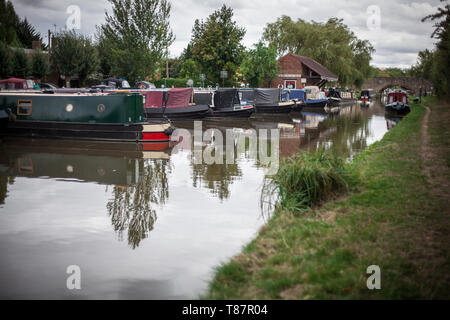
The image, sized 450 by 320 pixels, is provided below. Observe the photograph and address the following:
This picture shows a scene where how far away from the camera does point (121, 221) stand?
22.9 feet

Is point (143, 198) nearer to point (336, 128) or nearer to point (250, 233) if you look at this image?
point (250, 233)

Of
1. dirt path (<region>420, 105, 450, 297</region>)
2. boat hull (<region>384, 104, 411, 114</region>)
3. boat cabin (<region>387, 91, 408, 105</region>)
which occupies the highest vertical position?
boat cabin (<region>387, 91, 408, 105</region>)

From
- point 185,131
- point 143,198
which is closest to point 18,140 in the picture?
point 185,131

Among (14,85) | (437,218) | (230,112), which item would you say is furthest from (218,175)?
(14,85)

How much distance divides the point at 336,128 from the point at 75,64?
74.9ft

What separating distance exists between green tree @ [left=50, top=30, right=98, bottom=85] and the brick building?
19.0 m

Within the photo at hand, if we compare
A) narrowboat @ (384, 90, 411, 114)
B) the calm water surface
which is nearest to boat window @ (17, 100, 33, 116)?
the calm water surface

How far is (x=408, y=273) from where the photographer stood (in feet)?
13.4

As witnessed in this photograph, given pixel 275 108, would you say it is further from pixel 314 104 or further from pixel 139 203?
pixel 139 203

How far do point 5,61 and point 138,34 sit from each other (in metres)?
9.70

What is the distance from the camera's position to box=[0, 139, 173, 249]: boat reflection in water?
7285 millimetres

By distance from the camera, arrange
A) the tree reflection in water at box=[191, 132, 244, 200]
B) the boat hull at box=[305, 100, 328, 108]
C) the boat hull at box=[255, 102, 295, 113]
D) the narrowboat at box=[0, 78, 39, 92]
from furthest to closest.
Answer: the boat hull at box=[305, 100, 328, 108]
the boat hull at box=[255, 102, 295, 113]
the narrowboat at box=[0, 78, 39, 92]
the tree reflection in water at box=[191, 132, 244, 200]

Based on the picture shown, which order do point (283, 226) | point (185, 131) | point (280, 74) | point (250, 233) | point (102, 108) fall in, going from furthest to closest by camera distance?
point (280, 74)
point (185, 131)
point (102, 108)
point (250, 233)
point (283, 226)

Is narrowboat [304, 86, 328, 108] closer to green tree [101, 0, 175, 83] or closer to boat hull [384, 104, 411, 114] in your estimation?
boat hull [384, 104, 411, 114]
